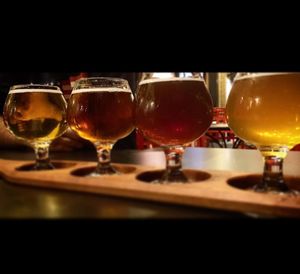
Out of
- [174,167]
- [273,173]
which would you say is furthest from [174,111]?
[273,173]

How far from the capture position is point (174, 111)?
2.26ft

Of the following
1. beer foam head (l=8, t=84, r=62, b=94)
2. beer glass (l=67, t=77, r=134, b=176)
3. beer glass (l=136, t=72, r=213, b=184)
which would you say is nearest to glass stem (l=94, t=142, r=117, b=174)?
beer glass (l=67, t=77, r=134, b=176)

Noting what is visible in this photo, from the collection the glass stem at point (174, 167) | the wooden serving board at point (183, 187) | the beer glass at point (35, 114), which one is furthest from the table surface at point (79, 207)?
the beer glass at point (35, 114)

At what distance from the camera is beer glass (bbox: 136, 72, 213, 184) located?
69 cm

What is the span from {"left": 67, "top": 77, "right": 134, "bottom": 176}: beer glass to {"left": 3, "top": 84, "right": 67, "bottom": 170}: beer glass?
0.11 m

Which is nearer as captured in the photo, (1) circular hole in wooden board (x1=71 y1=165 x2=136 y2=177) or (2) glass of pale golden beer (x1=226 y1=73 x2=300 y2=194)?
(2) glass of pale golden beer (x1=226 y1=73 x2=300 y2=194)

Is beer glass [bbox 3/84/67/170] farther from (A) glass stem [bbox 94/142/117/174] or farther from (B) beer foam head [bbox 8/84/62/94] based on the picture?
(A) glass stem [bbox 94/142/117/174]

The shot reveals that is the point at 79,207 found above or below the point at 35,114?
below

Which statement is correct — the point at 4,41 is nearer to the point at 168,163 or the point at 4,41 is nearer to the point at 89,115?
the point at 89,115

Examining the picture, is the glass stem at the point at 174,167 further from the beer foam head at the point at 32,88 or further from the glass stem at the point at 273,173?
the beer foam head at the point at 32,88

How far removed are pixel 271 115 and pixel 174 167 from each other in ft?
0.68

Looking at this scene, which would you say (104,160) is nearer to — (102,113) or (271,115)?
(102,113)
